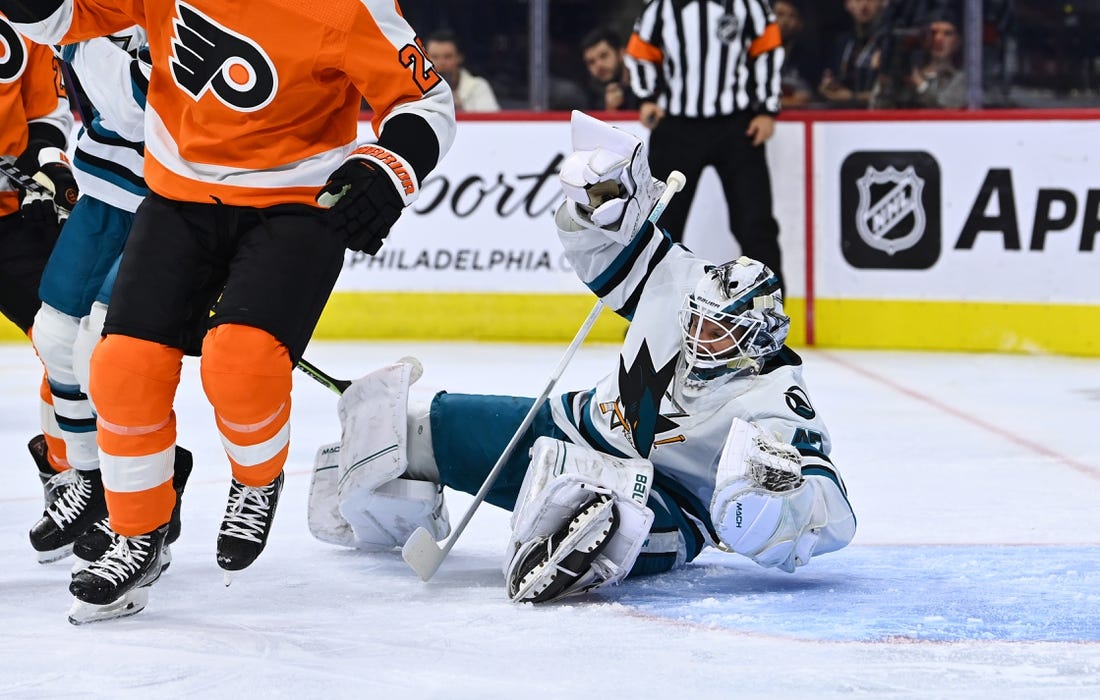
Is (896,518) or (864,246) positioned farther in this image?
(864,246)

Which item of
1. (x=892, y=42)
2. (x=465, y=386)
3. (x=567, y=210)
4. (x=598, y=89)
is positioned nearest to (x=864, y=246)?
(x=892, y=42)

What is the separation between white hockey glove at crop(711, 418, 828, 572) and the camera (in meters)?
2.55

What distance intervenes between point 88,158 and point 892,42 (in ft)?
13.9

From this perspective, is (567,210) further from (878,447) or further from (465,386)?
(465,386)

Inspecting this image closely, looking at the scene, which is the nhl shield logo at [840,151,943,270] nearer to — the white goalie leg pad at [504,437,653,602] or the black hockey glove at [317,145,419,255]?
the white goalie leg pad at [504,437,653,602]

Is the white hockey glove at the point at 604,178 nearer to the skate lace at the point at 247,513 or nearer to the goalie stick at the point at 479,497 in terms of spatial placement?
the goalie stick at the point at 479,497

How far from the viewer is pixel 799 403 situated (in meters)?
2.76

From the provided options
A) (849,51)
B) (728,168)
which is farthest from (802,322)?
(849,51)

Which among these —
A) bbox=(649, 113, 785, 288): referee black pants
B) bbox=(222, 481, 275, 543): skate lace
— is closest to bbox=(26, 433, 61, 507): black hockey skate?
bbox=(222, 481, 275, 543): skate lace

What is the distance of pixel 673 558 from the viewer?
114 inches

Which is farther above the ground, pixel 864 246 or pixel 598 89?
pixel 598 89

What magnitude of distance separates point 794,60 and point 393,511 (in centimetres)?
405

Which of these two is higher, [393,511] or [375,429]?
[375,429]

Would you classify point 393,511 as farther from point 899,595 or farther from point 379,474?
point 899,595
